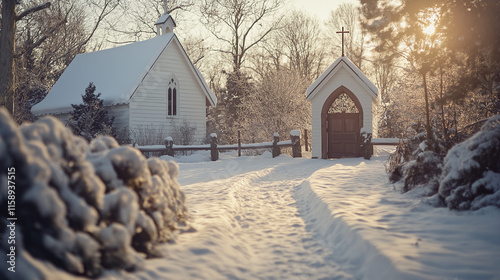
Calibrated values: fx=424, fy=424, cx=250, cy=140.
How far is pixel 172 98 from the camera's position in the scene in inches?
1003

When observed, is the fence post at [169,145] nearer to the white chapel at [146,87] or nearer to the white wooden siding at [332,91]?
the white chapel at [146,87]

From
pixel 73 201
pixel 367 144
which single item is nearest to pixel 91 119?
pixel 367 144

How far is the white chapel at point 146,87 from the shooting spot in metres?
23.6

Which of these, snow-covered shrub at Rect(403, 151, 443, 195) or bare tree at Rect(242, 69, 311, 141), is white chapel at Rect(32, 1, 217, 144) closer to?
bare tree at Rect(242, 69, 311, 141)

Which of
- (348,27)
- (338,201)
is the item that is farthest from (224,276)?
(348,27)

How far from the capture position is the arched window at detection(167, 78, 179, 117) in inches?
1002

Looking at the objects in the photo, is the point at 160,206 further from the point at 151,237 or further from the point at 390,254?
the point at 390,254

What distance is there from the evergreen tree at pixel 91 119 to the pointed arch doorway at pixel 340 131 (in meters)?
10.8

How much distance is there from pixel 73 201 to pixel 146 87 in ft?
70.1

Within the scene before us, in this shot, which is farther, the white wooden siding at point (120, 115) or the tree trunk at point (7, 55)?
the white wooden siding at point (120, 115)

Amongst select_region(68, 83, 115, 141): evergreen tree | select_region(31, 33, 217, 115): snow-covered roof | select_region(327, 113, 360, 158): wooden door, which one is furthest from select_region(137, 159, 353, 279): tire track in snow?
select_region(31, 33, 217, 115): snow-covered roof

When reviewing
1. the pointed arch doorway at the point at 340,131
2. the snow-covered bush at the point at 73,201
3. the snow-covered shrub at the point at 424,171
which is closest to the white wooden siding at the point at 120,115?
the pointed arch doorway at the point at 340,131

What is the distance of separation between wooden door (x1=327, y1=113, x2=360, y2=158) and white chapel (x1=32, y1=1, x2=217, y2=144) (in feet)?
28.4

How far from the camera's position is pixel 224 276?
457 cm
